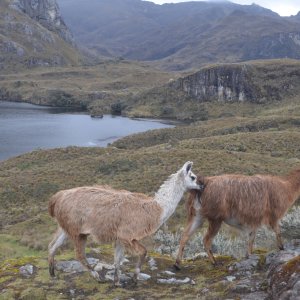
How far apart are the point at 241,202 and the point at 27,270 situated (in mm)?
4090

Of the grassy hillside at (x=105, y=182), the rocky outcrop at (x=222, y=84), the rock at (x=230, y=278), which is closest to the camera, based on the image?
the rock at (x=230, y=278)

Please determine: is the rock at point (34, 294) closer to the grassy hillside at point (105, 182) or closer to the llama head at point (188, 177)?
the grassy hillside at point (105, 182)

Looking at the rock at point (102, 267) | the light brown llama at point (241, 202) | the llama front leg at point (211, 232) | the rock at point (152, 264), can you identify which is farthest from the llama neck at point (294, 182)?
the rock at point (102, 267)

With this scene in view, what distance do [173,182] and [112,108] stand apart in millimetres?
122552

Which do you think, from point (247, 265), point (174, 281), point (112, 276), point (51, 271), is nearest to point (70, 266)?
point (51, 271)

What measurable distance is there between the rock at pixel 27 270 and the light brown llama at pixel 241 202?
2.66m

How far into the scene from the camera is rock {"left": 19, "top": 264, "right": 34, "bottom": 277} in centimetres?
826

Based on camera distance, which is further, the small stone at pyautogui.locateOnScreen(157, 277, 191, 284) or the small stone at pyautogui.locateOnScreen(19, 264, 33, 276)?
the small stone at pyautogui.locateOnScreen(19, 264, 33, 276)

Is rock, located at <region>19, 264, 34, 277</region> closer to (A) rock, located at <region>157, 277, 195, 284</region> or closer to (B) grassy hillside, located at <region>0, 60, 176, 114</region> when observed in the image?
(A) rock, located at <region>157, 277, 195, 284</region>

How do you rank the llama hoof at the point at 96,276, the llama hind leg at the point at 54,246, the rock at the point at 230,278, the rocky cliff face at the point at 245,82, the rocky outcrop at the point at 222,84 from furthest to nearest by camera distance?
the rocky outcrop at the point at 222,84, the rocky cliff face at the point at 245,82, the llama hind leg at the point at 54,246, the llama hoof at the point at 96,276, the rock at the point at 230,278

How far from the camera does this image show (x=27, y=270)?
8.38 metres

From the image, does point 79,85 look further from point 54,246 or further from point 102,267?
point 54,246

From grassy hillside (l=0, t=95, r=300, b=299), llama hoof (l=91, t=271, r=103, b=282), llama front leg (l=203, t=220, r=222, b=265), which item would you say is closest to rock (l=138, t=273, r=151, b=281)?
grassy hillside (l=0, t=95, r=300, b=299)

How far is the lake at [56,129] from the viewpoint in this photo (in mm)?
68975
